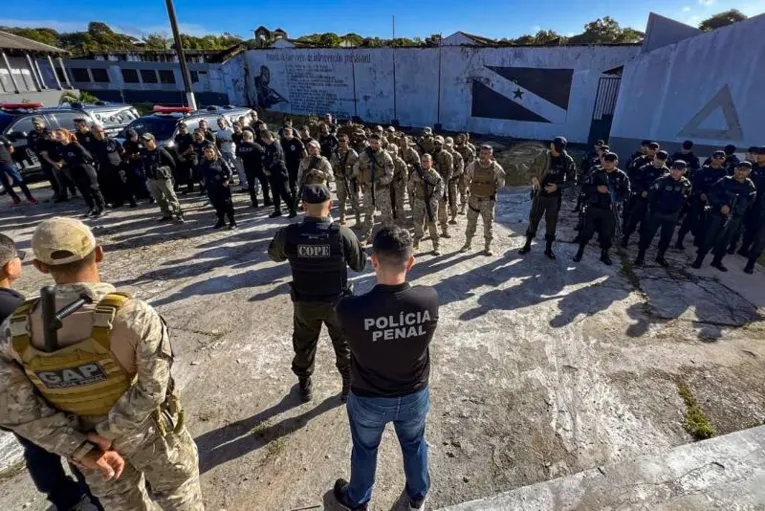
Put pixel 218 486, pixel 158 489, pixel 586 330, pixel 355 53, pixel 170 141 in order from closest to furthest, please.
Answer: pixel 158 489
pixel 218 486
pixel 586 330
pixel 170 141
pixel 355 53

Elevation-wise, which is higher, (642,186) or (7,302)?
(7,302)

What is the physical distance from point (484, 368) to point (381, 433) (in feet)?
6.72

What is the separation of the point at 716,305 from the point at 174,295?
7464 mm

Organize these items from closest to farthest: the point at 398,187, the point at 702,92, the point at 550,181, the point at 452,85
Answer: the point at 550,181, the point at 398,187, the point at 702,92, the point at 452,85

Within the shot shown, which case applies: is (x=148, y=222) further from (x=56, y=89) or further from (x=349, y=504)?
(x=56, y=89)

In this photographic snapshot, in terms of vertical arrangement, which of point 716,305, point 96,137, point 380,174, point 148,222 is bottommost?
point 716,305

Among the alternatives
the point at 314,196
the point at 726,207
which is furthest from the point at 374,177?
the point at 726,207

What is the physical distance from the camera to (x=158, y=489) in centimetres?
212

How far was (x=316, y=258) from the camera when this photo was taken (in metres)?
3.05

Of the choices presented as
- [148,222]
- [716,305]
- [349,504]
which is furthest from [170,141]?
[716,305]

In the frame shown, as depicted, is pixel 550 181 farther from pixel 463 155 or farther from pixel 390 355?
pixel 390 355

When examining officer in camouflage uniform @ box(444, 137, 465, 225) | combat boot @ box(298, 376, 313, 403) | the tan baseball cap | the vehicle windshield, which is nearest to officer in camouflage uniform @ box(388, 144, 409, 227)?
officer in camouflage uniform @ box(444, 137, 465, 225)

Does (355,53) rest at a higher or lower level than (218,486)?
higher

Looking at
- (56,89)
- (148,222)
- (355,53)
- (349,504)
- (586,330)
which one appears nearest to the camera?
(349,504)
